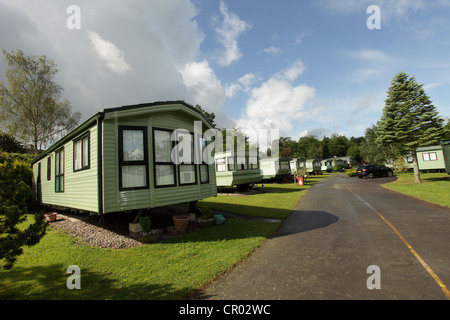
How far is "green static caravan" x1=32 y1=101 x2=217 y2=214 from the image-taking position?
264 inches

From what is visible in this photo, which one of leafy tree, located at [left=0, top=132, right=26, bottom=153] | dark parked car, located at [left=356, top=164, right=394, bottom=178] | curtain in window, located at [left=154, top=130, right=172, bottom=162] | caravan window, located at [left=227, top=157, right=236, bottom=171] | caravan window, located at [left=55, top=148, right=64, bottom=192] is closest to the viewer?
curtain in window, located at [left=154, top=130, right=172, bottom=162]

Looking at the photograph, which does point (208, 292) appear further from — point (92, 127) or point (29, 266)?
point (92, 127)

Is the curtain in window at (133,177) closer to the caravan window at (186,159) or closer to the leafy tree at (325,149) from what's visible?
the caravan window at (186,159)

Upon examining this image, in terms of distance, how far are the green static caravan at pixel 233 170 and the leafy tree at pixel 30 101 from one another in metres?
24.8

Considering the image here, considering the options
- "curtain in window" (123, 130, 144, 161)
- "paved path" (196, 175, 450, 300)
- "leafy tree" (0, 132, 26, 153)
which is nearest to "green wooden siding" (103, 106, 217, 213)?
"curtain in window" (123, 130, 144, 161)

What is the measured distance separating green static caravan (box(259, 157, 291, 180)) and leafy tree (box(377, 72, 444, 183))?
37.2 feet

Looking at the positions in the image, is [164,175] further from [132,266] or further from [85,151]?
[132,266]

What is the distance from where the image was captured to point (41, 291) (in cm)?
416

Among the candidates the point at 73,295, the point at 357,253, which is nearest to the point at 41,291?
the point at 73,295

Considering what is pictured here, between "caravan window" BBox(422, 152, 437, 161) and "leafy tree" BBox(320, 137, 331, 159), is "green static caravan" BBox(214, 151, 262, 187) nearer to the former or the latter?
"caravan window" BBox(422, 152, 437, 161)

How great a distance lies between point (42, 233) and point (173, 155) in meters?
4.60

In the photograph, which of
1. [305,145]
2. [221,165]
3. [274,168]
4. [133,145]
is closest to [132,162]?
[133,145]

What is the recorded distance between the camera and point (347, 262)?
4.75m

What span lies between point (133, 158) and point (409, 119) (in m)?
25.0
